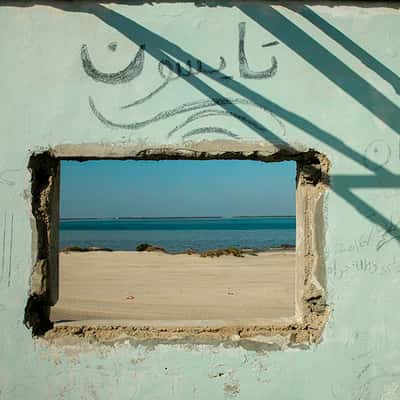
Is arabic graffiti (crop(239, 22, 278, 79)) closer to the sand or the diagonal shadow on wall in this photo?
the diagonal shadow on wall

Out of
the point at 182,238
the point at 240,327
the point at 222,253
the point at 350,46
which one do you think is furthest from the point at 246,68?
the point at 182,238

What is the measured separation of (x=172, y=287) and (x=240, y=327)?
31.3ft

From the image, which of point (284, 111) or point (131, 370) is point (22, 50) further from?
point (131, 370)

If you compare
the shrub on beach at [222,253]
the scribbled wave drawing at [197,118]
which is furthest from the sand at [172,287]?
the scribbled wave drawing at [197,118]

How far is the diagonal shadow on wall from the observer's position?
14.8 ft

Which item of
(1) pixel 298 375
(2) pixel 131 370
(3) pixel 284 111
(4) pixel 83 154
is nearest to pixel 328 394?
(1) pixel 298 375

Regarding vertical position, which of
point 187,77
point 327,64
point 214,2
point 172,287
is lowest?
point 172,287

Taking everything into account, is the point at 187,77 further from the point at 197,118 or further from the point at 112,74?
the point at 112,74

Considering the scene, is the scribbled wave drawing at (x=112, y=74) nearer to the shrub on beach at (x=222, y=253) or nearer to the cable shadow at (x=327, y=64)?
the cable shadow at (x=327, y=64)

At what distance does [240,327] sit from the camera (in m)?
4.50

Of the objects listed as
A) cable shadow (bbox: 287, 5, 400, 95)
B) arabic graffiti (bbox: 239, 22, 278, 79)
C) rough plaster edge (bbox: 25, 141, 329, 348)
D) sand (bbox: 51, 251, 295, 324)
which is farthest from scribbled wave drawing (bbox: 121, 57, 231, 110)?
sand (bbox: 51, 251, 295, 324)

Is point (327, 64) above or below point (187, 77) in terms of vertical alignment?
above

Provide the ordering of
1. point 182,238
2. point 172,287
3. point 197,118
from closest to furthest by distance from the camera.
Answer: point 197,118 < point 172,287 < point 182,238

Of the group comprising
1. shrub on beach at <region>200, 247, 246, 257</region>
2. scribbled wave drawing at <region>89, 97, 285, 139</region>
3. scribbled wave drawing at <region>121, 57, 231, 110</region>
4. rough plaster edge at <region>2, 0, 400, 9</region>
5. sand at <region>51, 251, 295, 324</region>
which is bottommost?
sand at <region>51, 251, 295, 324</region>
